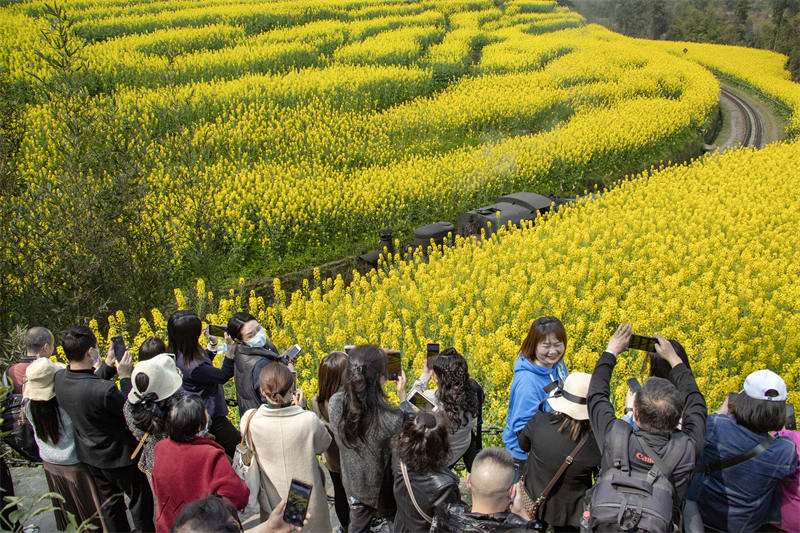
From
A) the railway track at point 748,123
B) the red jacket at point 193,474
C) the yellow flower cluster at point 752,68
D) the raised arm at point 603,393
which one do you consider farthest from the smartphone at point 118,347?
the yellow flower cluster at point 752,68

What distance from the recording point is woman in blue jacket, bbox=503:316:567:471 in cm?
396

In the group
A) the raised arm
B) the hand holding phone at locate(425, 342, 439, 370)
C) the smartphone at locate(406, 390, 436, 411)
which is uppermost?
the raised arm

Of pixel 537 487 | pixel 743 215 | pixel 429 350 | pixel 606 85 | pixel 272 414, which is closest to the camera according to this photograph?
pixel 272 414

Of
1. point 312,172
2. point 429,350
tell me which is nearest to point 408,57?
point 312,172

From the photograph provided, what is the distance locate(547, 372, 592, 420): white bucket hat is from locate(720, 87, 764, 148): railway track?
2169cm

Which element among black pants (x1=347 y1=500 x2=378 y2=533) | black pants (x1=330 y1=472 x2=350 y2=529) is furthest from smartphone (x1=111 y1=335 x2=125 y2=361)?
black pants (x1=347 y1=500 x2=378 y2=533)

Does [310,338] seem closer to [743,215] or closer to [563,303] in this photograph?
[563,303]

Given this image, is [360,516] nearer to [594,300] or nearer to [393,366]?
[393,366]

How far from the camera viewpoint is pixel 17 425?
438 cm

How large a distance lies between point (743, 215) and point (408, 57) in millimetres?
18276

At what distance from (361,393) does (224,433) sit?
1.96m

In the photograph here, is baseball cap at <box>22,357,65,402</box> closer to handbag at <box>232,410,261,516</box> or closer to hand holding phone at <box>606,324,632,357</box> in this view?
handbag at <box>232,410,261,516</box>

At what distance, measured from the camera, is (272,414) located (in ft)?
10.9

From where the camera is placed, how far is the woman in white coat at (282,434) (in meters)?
3.28
